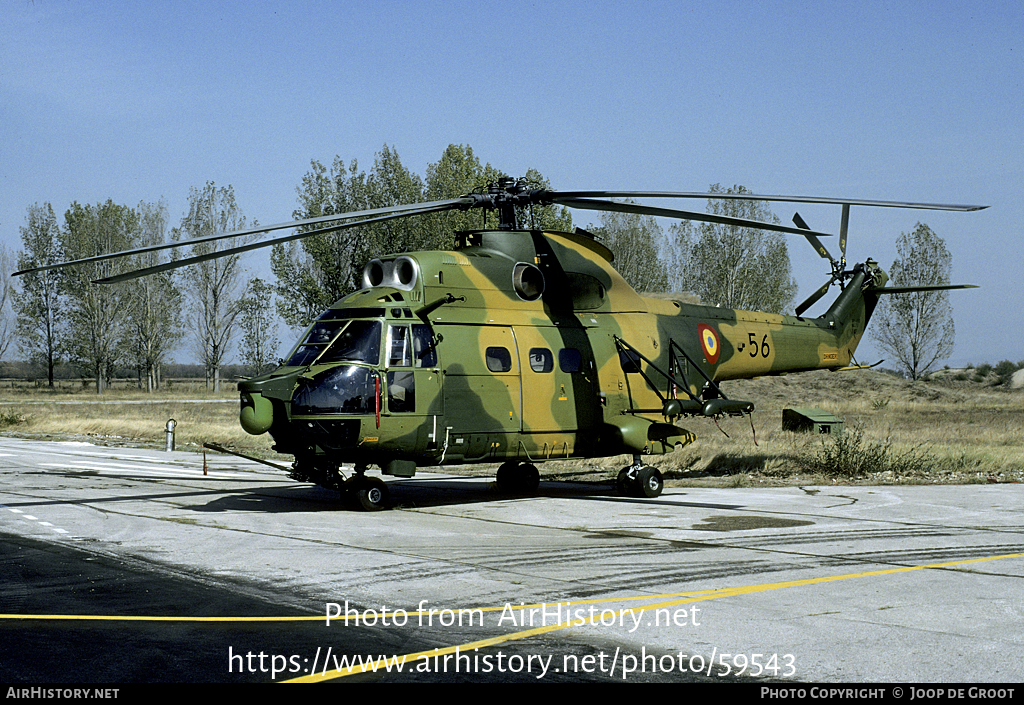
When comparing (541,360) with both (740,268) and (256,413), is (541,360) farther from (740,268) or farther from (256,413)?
(740,268)

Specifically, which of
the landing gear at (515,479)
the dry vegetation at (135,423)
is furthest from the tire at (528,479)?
the dry vegetation at (135,423)

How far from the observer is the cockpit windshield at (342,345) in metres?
12.9

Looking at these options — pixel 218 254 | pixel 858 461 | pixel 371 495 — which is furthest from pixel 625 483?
pixel 218 254

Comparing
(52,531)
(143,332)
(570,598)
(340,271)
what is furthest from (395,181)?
(570,598)

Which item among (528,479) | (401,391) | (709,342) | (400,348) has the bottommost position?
(528,479)

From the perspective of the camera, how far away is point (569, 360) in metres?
14.8

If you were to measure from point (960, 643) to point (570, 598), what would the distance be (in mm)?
2880

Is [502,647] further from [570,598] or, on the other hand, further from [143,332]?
[143,332]

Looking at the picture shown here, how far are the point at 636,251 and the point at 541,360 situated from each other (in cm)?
5060

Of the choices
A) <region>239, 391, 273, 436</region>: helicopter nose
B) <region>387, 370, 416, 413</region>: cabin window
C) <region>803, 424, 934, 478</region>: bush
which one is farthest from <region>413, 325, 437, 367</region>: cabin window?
<region>803, 424, 934, 478</region>: bush

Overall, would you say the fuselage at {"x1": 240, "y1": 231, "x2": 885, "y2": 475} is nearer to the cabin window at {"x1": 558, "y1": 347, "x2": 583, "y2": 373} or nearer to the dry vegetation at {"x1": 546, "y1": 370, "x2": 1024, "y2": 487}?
the cabin window at {"x1": 558, "y1": 347, "x2": 583, "y2": 373}

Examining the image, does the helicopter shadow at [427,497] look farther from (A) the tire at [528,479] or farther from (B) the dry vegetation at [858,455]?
(B) the dry vegetation at [858,455]

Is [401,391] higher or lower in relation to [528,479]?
higher

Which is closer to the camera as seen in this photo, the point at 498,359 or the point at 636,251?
the point at 498,359
